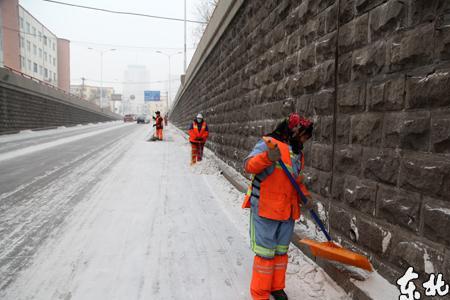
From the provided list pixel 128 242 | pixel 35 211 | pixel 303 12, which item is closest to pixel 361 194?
pixel 303 12

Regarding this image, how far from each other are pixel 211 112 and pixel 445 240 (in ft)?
35.5

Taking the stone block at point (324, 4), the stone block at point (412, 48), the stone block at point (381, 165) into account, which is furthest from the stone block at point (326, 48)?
the stone block at point (381, 165)

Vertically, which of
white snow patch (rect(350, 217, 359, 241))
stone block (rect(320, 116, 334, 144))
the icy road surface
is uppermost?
stone block (rect(320, 116, 334, 144))

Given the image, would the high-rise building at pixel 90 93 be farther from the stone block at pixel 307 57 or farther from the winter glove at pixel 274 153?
the winter glove at pixel 274 153

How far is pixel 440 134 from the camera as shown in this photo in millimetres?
2303

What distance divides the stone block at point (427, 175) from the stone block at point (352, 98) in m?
0.80

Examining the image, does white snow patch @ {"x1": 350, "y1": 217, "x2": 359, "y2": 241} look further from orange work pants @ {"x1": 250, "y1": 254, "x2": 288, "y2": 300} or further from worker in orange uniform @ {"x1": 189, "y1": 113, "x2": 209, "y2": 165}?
worker in orange uniform @ {"x1": 189, "y1": 113, "x2": 209, "y2": 165}

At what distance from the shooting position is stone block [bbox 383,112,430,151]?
8.00 ft

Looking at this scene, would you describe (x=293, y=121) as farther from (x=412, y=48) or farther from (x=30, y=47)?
(x=30, y=47)

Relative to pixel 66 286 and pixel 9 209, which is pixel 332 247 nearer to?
pixel 66 286

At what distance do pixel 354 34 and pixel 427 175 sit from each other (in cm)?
164

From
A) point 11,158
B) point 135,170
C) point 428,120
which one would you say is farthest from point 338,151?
point 11,158

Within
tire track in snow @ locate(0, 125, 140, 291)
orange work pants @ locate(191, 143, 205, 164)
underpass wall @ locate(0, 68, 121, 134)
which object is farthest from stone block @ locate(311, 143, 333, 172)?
underpass wall @ locate(0, 68, 121, 134)

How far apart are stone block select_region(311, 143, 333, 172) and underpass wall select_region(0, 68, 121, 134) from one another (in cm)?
2142
